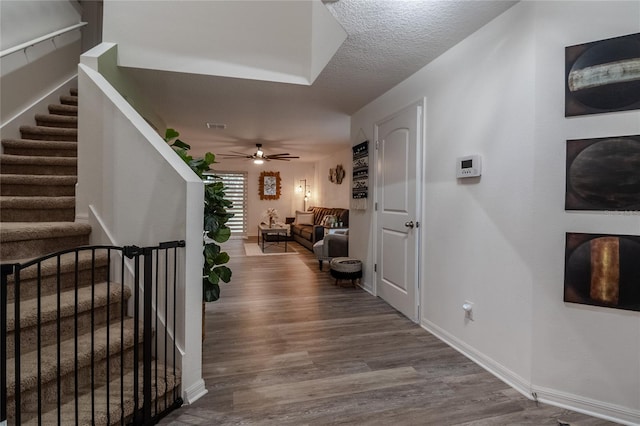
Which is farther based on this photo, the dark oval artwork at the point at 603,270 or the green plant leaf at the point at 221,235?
the green plant leaf at the point at 221,235

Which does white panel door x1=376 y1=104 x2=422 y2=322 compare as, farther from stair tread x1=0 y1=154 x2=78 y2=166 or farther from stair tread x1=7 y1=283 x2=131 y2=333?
stair tread x1=0 y1=154 x2=78 y2=166

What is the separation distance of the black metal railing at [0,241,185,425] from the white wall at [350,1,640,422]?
6.51ft

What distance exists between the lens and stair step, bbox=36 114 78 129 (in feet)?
10.0

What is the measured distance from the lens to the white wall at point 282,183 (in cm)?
920

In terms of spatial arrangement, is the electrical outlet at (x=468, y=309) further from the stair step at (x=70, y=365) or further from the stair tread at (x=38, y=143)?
the stair tread at (x=38, y=143)

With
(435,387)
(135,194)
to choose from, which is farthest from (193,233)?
(435,387)

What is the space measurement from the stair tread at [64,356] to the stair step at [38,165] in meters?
1.54

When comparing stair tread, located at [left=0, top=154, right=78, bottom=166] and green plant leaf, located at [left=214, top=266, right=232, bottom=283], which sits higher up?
stair tread, located at [left=0, top=154, right=78, bottom=166]

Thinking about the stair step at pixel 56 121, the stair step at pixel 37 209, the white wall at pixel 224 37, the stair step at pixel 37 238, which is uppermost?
the white wall at pixel 224 37

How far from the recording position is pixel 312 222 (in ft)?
28.8

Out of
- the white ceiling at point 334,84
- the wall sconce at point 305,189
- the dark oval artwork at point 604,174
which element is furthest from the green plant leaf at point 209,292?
the wall sconce at point 305,189

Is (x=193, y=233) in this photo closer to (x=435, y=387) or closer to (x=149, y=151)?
(x=149, y=151)

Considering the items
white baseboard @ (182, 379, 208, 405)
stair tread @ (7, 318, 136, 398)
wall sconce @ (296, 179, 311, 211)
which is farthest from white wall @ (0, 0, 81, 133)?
wall sconce @ (296, 179, 311, 211)

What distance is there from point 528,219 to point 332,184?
647cm
